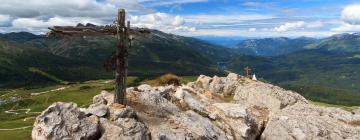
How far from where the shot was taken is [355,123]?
2020 inches

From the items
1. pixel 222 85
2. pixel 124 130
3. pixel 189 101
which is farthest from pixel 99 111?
pixel 222 85

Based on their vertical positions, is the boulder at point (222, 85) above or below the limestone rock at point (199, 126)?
below

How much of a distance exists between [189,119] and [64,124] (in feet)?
39.4

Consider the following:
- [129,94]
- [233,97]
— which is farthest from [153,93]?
[233,97]

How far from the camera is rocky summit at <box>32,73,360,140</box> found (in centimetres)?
3166

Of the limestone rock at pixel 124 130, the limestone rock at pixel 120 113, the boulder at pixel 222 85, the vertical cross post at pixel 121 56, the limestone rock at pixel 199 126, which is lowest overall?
the boulder at pixel 222 85

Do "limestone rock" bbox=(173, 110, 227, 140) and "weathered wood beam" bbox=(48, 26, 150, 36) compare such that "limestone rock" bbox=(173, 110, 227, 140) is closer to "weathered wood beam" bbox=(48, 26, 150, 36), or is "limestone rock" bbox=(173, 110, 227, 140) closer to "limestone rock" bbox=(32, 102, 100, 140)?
"limestone rock" bbox=(32, 102, 100, 140)

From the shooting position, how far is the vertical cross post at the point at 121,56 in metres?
36.5

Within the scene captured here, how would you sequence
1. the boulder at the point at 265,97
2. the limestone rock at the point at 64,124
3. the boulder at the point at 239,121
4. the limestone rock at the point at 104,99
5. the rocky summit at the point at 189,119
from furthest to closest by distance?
the boulder at the point at 265,97
the boulder at the point at 239,121
the limestone rock at the point at 104,99
the rocky summit at the point at 189,119
the limestone rock at the point at 64,124

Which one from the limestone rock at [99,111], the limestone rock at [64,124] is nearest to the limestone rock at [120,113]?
the limestone rock at [99,111]

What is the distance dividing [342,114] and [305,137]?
45.7 feet

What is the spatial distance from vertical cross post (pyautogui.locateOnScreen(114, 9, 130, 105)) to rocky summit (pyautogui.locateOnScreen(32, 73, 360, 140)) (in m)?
1.78

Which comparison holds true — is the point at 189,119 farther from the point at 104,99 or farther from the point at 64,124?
the point at 64,124

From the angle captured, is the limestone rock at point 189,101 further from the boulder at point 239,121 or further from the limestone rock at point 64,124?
the limestone rock at point 64,124
